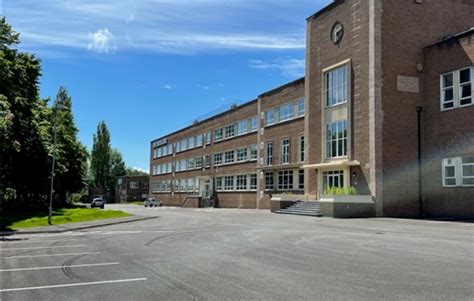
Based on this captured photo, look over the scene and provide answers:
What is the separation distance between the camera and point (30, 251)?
1384cm

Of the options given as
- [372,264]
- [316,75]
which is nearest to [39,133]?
[316,75]

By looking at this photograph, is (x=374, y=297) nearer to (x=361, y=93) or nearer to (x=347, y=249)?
(x=347, y=249)

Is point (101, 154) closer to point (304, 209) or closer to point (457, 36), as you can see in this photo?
point (304, 209)

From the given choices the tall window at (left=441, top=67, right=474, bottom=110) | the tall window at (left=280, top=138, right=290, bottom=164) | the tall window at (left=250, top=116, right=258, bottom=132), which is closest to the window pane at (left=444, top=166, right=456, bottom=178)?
the tall window at (left=441, top=67, right=474, bottom=110)

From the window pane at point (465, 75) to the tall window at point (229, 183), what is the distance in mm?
31899

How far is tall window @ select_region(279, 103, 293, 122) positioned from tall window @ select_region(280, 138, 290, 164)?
213 centimetres

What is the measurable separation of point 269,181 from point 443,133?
19666 millimetres

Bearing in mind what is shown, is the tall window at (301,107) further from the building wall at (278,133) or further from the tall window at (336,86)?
the tall window at (336,86)

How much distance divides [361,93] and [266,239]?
63.4 ft

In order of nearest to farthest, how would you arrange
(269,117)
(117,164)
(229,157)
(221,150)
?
(269,117) → (229,157) → (221,150) → (117,164)

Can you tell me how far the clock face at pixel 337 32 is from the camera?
117 feet

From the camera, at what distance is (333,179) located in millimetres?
35469

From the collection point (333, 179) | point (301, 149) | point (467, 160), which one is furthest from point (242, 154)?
point (467, 160)

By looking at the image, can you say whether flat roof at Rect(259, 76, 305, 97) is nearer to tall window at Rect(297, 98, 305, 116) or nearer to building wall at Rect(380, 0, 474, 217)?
tall window at Rect(297, 98, 305, 116)
